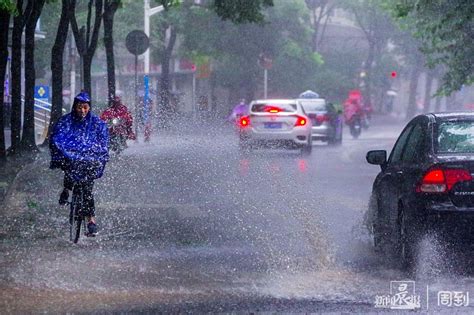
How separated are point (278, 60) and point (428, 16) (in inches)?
1686

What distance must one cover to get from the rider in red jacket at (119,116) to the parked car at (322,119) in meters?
8.95

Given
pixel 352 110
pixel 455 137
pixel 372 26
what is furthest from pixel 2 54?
pixel 372 26

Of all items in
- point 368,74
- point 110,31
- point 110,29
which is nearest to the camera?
point 110,29

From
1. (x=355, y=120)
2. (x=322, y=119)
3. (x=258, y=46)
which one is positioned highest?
(x=258, y=46)

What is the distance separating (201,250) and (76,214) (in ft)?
5.39

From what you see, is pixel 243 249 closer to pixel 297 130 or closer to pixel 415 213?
pixel 415 213

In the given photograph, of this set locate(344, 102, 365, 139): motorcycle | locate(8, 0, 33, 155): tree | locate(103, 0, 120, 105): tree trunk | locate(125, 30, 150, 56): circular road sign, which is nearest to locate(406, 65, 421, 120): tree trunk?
locate(344, 102, 365, 139): motorcycle

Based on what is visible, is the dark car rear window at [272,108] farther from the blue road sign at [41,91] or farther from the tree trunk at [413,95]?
the tree trunk at [413,95]

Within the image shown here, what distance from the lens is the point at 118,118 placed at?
107 ft

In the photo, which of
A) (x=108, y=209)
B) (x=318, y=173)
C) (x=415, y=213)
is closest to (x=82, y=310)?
(x=415, y=213)

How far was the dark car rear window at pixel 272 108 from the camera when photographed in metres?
34.0

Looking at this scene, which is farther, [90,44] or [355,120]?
[355,120]

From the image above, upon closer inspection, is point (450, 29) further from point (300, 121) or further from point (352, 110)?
point (352, 110)

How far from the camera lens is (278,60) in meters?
72.9
